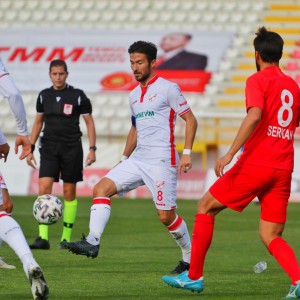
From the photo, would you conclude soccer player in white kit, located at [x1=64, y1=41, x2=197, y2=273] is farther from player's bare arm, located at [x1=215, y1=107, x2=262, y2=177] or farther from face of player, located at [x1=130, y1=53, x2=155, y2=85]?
player's bare arm, located at [x1=215, y1=107, x2=262, y2=177]

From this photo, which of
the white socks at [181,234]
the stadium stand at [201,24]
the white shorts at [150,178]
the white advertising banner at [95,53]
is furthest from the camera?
the white advertising banner at [95,53]

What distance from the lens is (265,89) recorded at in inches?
288

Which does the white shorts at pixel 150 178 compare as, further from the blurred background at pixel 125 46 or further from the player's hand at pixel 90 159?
the blurred background at pixel 125 46

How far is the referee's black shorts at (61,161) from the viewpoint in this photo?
41.0ft

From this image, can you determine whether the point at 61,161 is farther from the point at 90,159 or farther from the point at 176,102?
the point at 176,102

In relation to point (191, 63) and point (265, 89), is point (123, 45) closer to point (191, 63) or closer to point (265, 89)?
point (191, 63)

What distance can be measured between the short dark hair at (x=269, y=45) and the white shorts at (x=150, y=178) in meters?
1.95

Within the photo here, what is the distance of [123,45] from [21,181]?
7.34m

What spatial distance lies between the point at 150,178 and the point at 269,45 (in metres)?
2.08

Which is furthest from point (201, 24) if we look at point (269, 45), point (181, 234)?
point (269, 45)

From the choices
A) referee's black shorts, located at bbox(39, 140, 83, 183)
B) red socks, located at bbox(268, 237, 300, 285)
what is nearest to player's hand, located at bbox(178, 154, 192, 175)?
red socks, located at bbox(268, 237, 300, 285)

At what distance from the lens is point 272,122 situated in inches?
291

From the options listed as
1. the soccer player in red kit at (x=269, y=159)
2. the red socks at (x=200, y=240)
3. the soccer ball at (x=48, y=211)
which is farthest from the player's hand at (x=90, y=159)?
the soccer player in red kit at (x=269, y=159)

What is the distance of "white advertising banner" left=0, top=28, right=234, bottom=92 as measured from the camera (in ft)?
96.9
